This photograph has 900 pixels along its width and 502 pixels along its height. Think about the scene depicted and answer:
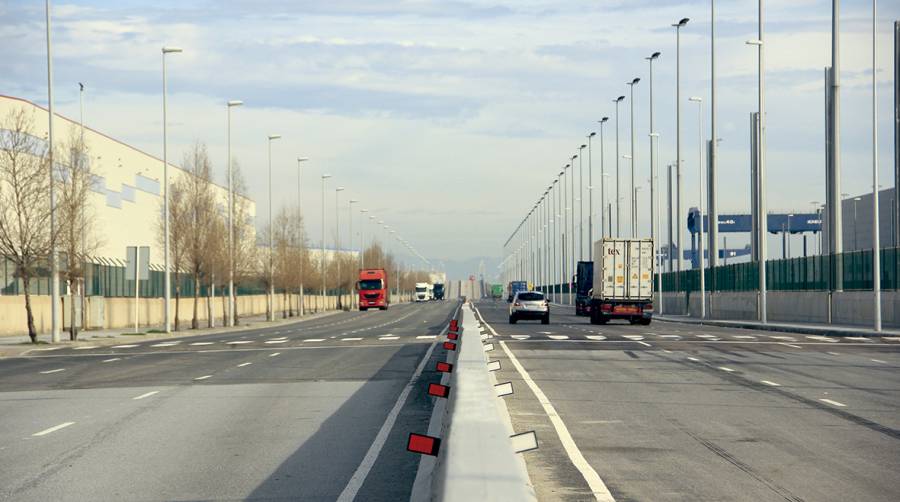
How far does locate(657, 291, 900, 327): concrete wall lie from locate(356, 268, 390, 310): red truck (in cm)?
3991

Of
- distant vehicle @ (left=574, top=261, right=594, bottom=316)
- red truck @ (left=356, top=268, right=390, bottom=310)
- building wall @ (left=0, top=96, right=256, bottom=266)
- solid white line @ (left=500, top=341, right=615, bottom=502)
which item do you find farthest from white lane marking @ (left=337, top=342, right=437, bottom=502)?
red truck @ (left=356, top=268, right=390, bottom=310)

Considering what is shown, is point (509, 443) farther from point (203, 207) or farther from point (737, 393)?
point (203, 207)

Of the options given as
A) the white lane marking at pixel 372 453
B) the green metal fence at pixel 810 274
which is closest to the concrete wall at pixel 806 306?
the green metal fence at pixel 810 274

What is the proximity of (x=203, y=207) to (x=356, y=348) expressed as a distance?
33118 mm

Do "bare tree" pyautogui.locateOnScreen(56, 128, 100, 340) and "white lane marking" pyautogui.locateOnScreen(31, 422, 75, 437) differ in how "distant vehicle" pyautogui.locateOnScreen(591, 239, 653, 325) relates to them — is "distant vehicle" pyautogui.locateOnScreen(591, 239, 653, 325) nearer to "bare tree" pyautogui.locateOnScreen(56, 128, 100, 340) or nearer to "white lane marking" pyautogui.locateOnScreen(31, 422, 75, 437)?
"bare tree" pyautogui.locateOnScreen(56, 128, 100, 340)

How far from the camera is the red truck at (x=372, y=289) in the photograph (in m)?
117

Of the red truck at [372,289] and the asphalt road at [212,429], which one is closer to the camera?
the asphalt road at [212,429]

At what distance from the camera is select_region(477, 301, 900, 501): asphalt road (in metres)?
10.3

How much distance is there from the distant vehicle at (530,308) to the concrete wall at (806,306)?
486 inches

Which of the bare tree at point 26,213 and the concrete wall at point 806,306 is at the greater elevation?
the bare tree at point 26,213

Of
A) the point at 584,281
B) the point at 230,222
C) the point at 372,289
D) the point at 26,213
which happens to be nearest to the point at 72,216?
the point at 26,213

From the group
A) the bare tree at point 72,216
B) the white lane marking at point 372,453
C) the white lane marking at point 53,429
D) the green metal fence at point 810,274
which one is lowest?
the white lane marking at point 53,429

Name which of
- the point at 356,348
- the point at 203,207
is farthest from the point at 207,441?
the point at 203,207

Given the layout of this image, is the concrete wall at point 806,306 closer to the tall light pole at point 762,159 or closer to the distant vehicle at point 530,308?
the tall light pole at point 762,159
